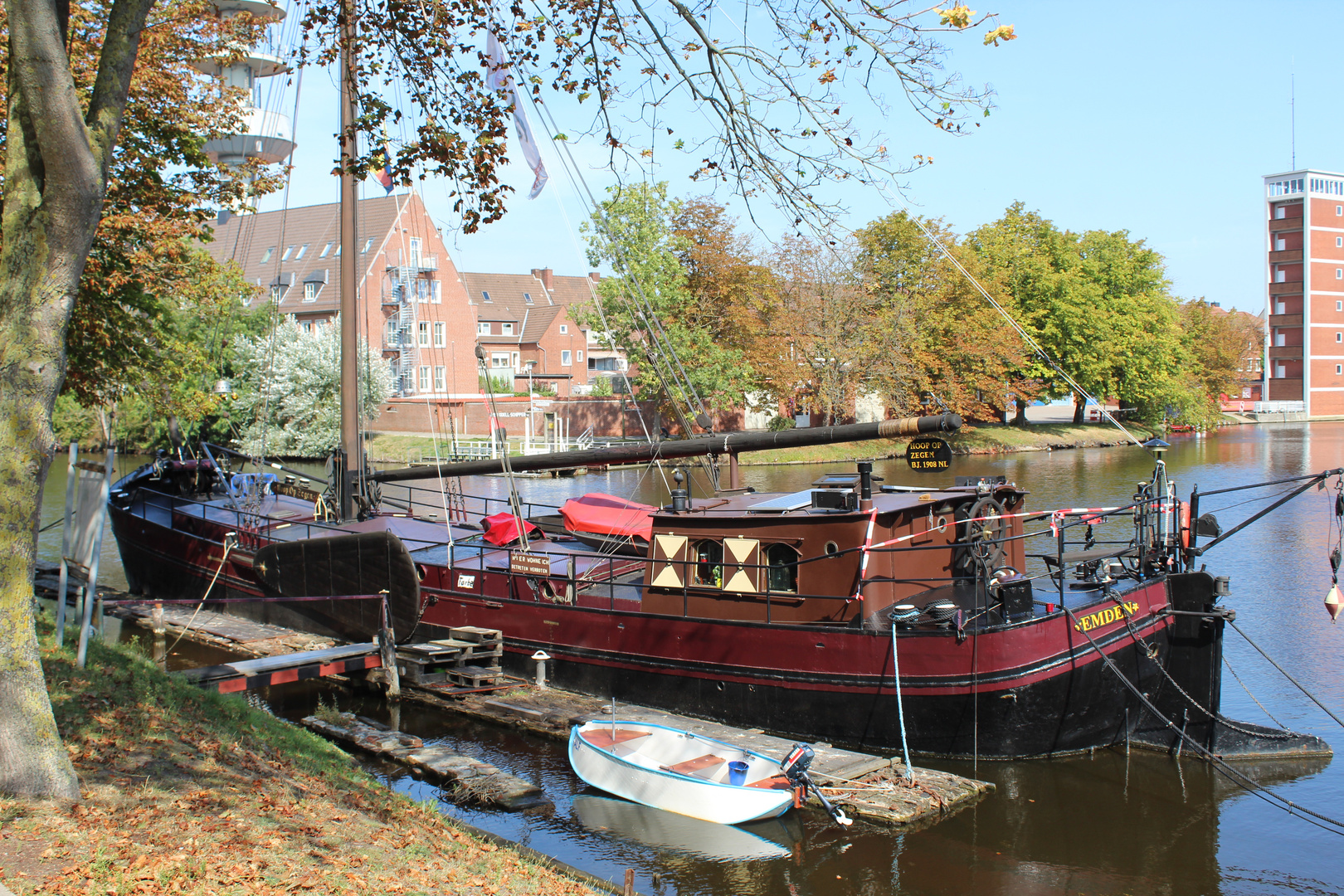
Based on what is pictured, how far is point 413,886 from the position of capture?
6828 mm

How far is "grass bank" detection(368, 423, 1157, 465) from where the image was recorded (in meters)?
56.4

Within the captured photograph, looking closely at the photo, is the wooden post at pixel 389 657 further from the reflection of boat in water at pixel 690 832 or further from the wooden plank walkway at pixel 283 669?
the reflection of boat in water at pixel 690 832

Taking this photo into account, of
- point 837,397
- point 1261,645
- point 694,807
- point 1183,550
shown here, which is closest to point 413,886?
point 694,807

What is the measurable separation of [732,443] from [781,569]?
6.72 feet

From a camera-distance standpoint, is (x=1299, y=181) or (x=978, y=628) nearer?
(x=978, y=628)

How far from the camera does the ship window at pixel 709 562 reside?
1423 centimetres

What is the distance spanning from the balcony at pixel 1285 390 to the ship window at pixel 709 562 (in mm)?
106728

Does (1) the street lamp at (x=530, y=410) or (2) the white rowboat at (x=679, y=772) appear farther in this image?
(1) the street lamp at (x=530, y=410)

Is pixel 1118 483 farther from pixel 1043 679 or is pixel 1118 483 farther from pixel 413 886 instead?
pixel 413 886

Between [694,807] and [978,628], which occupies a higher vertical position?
[978,628]

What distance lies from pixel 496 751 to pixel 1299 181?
4464 inches

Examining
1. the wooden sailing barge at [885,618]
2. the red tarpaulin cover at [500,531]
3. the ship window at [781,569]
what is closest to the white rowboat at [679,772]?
the wooden sailing barge at [885,618]

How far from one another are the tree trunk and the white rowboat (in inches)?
264

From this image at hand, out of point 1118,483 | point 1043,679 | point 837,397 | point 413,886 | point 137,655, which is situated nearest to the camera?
point 413,886
